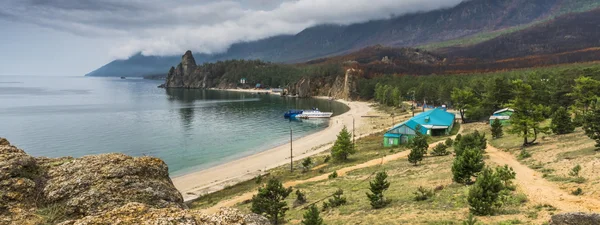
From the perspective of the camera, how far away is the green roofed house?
209 feet

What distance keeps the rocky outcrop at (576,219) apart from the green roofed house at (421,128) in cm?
4836

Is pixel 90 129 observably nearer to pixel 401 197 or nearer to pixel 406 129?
pixel 406 129

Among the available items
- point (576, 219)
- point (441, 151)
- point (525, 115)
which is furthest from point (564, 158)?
point (576, 219)

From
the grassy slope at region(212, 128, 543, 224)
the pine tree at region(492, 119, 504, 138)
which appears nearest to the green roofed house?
the pine tree at region(492, 119, 504, 138)

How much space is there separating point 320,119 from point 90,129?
7269 centimetres

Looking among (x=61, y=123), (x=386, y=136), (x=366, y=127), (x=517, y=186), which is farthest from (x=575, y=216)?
(x=61, y=123)

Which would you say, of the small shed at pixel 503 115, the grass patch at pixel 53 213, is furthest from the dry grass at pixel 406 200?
the small shed at pixel 503 115

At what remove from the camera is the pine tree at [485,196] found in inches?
770

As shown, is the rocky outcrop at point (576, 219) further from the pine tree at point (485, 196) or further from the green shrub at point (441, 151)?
the green shrub at point (441, 151)

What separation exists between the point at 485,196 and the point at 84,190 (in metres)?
19.4

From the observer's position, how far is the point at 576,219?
46.0 feet

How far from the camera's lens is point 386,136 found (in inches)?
2522

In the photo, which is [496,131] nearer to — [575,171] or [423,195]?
[575,171]

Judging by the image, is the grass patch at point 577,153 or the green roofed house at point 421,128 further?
the green roofed house at point 421,128
